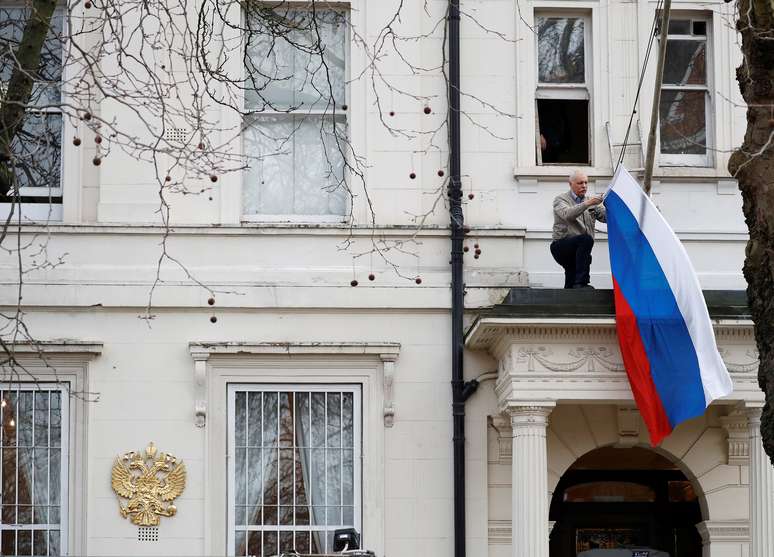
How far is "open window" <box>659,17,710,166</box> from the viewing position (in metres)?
18.7

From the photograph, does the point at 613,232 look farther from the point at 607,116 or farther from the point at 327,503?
the point at 327,503

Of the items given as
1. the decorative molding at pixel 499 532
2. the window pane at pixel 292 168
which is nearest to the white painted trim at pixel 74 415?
the window pane at pixel 292 168

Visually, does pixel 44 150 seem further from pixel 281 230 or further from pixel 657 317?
pixel 657 317

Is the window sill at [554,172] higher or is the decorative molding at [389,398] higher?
the window sill at [554,172]

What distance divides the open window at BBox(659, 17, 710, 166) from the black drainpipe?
82.2 inches

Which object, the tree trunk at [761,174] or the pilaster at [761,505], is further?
the pilaster at [761,505]

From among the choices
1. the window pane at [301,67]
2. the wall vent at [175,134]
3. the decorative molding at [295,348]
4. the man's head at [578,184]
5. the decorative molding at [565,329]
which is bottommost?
the decorative molding at [295,348]

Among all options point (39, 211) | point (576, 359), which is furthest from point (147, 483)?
point (576, 359)

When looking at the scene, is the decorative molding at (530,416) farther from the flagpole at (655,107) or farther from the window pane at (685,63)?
the window pane at (685,63)

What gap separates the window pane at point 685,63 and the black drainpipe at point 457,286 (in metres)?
2.19

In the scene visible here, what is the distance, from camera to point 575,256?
1745 cm

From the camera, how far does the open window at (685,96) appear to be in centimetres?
1869

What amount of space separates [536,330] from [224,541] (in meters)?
3.57

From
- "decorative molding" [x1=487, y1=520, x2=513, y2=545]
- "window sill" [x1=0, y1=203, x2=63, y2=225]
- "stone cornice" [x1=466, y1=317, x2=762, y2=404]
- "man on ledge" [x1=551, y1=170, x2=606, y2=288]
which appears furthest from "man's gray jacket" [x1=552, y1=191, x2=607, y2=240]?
"window sill" [x1=0, y1=203, x2=63, y2=225]
